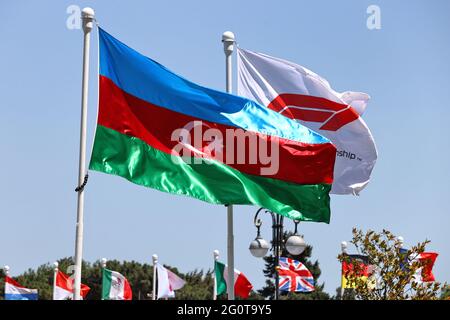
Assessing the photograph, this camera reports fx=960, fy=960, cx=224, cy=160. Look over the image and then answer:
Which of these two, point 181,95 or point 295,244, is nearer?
point 181,95

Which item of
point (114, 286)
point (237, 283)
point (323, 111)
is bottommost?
point (237, 283)

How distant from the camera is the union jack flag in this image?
36.3 m

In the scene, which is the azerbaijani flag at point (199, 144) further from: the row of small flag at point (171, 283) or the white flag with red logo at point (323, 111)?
the row of small flag at point (171, 283)

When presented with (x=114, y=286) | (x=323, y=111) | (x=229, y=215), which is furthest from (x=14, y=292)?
(x=229, y=215)

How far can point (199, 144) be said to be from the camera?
15148mm

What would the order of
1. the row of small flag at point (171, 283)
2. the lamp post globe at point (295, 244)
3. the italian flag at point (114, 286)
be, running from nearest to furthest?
the lamp post globe at point (295, 244)
the row of small flag at point (171, 283)
the italian flag at point (114, 286)

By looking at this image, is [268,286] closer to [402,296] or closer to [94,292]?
[94,292]

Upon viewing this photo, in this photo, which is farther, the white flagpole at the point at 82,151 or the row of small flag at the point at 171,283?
the row of small flag at the point at 171,283

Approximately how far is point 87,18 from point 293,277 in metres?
24.5

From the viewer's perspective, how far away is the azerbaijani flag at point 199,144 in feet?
46.7

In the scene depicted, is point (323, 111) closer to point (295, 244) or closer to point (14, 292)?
point (295, 244)

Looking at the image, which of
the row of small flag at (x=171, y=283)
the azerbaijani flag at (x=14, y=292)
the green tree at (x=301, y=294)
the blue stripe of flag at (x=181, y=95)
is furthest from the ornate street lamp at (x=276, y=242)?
the green tree at (x=301, y=294)

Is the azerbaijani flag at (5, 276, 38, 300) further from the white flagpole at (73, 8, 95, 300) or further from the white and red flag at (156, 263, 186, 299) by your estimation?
the white flagpole at (73, 8, 95, 300)

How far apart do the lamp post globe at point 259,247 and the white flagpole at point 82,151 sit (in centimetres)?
880
